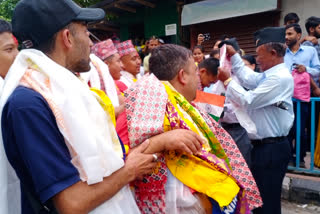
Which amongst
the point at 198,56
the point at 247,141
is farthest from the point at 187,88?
the point at 198,56

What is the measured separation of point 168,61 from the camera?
187 centimetres

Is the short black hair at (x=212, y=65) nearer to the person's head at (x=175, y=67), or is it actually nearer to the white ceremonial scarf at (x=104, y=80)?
the white ceremonial scarf at (x=104, y=80)

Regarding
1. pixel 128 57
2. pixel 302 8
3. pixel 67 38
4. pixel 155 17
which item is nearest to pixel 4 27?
pixel 67 38

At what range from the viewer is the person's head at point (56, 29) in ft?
3.93

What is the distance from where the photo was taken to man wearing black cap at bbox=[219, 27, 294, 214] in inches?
110

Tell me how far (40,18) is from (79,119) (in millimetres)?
485

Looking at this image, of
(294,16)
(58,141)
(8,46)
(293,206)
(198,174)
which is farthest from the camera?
(294,16)

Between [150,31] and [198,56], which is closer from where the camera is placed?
[198,56]

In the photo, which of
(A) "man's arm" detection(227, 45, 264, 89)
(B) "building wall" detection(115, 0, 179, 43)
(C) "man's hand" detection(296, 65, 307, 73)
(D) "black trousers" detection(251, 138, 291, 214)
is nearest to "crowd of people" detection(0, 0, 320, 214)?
(D) "black trousers" detection(251, 138, 291, 214)

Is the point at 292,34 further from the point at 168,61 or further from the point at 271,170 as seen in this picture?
the point at 168,61

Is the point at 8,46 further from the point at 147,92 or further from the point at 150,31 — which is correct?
the point at 150,31

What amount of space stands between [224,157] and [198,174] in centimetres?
31

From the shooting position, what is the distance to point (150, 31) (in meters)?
9.74

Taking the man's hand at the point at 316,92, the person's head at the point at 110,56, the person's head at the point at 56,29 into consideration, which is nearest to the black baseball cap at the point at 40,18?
the person's head at the point at 56,29
